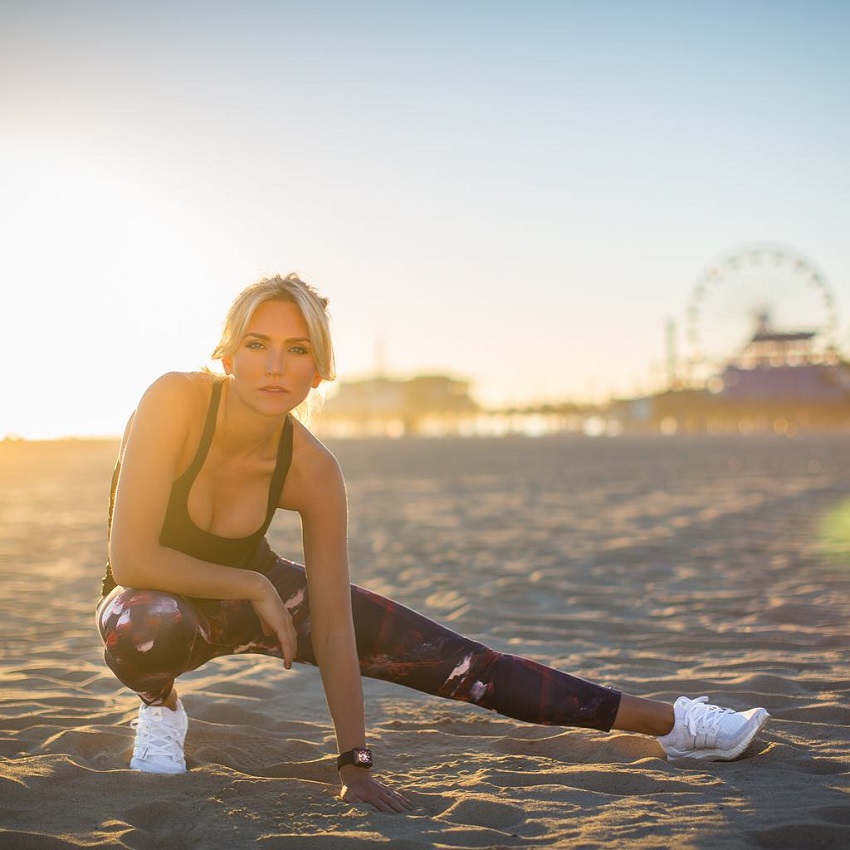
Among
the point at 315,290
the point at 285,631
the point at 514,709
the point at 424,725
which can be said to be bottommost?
the point at 424,725

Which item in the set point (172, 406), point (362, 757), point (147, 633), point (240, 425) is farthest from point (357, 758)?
point (172, 406)

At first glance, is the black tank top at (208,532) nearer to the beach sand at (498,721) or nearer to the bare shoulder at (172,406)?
the bare shoulder at (172,406)

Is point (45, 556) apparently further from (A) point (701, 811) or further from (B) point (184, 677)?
(A) point (701, 811)

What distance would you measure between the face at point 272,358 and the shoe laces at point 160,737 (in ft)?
3.26

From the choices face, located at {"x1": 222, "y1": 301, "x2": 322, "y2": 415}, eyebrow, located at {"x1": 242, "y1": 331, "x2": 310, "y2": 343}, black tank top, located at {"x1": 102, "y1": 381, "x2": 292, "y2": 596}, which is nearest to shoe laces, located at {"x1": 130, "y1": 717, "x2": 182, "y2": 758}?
black tank top, located at {"x1": 102, "y1": 381, "x2": 292, "y2": 596}

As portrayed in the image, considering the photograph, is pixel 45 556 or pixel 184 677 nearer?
pixel 184 677

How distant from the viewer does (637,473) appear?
739 inches

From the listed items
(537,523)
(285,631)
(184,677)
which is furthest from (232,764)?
(537,523)

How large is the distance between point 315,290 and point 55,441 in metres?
64.0

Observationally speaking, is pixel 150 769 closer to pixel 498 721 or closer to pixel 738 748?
pixel 498 721

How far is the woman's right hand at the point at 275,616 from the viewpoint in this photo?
2445mm

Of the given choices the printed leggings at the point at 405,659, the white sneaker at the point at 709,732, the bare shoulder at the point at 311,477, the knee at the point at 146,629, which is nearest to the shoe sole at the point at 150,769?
the printed leggings at the point at 405,659

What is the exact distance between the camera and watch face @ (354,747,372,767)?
2379 mm

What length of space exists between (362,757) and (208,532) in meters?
0.72
